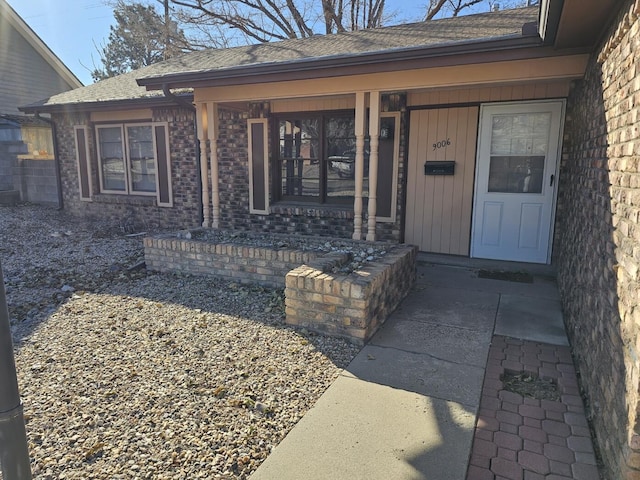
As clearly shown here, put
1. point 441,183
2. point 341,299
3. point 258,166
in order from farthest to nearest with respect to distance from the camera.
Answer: point 258,166 < point 441,183 < point 341,299

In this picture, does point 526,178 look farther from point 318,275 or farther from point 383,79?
point 318,275

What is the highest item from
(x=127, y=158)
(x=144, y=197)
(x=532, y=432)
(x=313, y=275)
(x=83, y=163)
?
(x=127, y=158)

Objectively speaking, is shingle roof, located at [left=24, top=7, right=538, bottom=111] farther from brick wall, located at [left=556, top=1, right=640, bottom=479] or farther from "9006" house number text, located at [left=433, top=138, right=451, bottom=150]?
brick wall, located at [left=556, top=1, right=640, bottom=479]

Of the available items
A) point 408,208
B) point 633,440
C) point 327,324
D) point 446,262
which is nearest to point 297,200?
point 408,208

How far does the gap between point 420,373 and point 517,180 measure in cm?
387

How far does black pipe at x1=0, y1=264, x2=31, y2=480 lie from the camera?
153 centimetres

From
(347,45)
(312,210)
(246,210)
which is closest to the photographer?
(347,45)

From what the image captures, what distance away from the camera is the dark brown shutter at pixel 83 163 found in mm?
9711

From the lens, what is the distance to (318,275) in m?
4.03

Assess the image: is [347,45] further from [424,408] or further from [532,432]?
[532,432]

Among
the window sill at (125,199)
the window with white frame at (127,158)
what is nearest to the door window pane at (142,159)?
the window with white frame at (127,158)

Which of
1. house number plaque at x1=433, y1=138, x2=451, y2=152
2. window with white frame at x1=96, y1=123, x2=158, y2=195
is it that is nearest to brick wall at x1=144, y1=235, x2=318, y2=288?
house number plaque at x1=433, y1=138, x2=451, y2=152

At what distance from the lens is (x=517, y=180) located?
602 centimetres

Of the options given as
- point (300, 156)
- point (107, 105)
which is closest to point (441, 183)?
point (300, 156)
